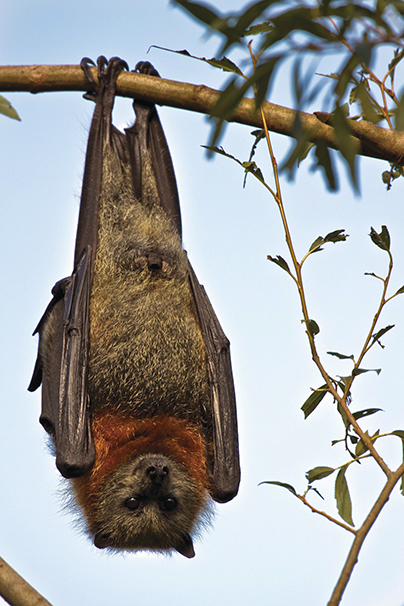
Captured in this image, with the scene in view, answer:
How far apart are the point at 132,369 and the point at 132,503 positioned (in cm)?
122

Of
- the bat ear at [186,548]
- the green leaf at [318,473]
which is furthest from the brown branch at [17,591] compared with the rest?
the bat ear at [186,548]

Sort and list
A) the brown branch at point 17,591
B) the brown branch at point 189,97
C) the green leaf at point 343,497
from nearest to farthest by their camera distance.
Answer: the brown branch at point 17,591 → the green leaf at point 343,497 → the brown branch at point 189,97

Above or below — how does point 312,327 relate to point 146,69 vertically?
below

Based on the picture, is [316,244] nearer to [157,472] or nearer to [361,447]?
[361,447]

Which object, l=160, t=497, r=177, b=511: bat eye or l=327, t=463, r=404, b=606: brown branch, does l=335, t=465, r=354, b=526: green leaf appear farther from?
l=160, t=497, r=177, b=511: bat eye

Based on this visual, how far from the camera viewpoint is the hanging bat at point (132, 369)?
6.35 metres

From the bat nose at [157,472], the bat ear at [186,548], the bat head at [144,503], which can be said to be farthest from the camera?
the bat ear at [186,548]

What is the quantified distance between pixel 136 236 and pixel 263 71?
4899 millimetres

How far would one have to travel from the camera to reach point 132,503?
21.2 ft

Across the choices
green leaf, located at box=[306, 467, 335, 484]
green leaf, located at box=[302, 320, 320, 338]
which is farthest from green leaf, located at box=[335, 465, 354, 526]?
green leaf, located at box=[302, 320, 320, 338]

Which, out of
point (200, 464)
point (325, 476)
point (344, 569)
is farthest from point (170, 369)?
point (344, 569)

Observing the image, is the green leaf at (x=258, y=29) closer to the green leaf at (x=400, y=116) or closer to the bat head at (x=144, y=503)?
the green leaf at (x=400, y=116)

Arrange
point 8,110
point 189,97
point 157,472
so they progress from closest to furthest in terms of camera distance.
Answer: point 8,110
point 189,97
point 157,472

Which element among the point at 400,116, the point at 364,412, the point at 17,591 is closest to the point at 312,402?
the point at 364,412
